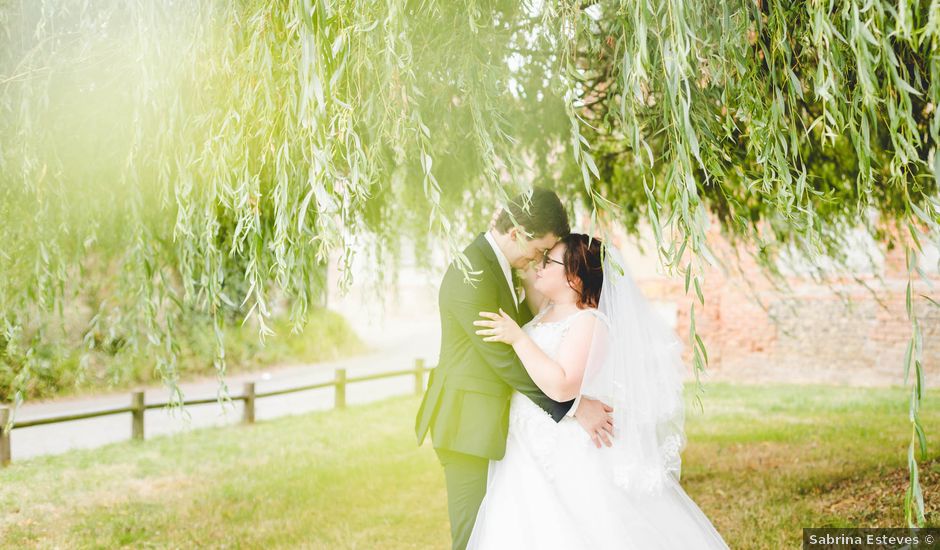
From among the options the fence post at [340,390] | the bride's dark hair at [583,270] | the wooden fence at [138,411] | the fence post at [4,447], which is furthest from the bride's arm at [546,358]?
the fence post at [340,390]

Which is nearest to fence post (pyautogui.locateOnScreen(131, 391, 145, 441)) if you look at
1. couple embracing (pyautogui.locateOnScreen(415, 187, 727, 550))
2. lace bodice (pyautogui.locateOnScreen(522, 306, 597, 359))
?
couple embracing (pyautogui.locateOnScreen(415, 187, 727, 550))

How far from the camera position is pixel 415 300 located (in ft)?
70.4

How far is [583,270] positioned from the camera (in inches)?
131

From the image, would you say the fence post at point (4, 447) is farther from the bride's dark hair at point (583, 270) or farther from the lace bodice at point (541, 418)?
the bride's dark hair at point (583, 270)

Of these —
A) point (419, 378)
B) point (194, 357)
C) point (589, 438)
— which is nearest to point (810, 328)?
point (419, 378)

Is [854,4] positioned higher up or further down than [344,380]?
higher up

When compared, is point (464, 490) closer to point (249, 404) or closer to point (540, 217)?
point (540, 217)

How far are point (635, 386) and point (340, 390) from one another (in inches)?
320

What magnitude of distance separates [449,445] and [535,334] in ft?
2.08

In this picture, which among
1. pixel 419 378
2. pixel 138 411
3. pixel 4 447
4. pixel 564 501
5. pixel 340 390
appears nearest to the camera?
pixel 564 501

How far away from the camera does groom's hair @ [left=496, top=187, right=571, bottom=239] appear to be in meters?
3.23

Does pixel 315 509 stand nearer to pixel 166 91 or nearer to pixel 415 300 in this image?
pixel 166 91

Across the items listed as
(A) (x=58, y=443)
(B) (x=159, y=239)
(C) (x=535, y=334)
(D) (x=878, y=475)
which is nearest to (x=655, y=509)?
(C) (x=535, y=334)

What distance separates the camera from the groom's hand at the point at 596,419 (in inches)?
127
